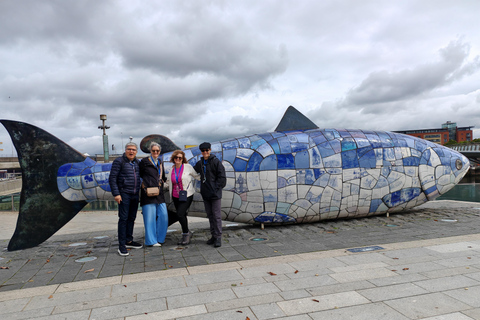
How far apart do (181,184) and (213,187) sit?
1.96 ft

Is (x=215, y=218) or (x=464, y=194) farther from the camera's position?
(x=464, y=194)

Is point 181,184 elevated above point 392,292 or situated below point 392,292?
above

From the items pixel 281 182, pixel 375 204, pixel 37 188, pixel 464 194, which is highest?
pixel 37 188

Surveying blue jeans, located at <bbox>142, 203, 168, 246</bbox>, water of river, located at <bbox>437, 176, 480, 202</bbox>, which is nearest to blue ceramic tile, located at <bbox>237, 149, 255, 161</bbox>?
blue jeans, located at <bbox>142, 203, 168, 246</bbox>

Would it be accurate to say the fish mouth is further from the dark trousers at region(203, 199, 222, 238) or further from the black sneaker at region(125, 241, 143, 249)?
the black sneaker at region(125, 241, 143, 249)

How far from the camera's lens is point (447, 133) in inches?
4375

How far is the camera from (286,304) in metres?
3.18

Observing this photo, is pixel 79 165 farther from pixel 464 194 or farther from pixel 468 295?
pixel 464 194

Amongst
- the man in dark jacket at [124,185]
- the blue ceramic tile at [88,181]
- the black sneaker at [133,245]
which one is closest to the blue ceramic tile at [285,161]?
the man in dark jacket at [124,185]

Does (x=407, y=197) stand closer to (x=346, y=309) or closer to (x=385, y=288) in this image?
(x=385, y=288)

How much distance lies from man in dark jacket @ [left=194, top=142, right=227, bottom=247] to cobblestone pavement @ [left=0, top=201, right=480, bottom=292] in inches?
12.7

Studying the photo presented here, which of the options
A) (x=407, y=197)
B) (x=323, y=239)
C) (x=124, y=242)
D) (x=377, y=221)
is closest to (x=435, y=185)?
(x=407, y=197)

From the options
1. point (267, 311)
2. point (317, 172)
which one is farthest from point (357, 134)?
point (267, 311)

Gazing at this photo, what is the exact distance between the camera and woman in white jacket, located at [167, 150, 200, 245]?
5.77 m
